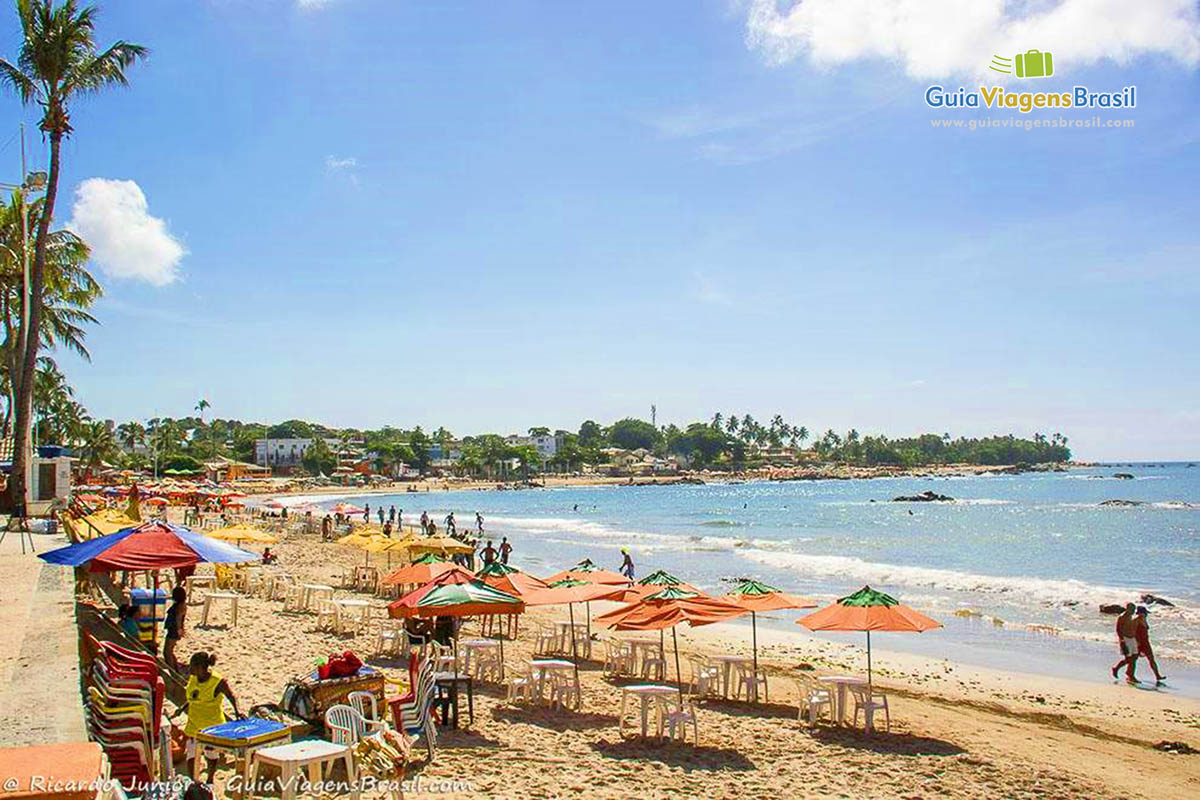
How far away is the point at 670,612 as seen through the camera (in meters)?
10.0

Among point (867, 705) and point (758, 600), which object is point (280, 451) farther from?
point (867, 705)

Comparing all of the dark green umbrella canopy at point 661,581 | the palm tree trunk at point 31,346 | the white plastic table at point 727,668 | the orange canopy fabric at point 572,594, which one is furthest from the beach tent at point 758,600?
the palm tree trunk at point 31,346

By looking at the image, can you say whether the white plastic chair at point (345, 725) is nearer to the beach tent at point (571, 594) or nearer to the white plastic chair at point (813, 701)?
the beach tent at point (571, 594)

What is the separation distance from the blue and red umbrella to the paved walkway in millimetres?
681

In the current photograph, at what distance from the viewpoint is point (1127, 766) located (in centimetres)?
969

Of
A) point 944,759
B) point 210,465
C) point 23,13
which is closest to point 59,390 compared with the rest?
point 210,465

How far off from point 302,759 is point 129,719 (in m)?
1.20

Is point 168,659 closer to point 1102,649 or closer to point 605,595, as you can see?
point 605,595

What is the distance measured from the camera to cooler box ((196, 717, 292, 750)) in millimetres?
6320

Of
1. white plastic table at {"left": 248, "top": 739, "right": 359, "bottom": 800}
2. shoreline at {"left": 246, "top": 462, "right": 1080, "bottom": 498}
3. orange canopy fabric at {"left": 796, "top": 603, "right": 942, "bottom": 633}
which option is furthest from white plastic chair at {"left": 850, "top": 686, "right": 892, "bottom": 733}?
shoreline at {"left": 246, "top": 462, "right": 1080, "bottom": 498}

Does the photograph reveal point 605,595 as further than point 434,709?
Yes

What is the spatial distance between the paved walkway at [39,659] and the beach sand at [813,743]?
1615mm

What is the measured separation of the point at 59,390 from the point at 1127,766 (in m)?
83.5

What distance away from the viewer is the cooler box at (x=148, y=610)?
1077cm
